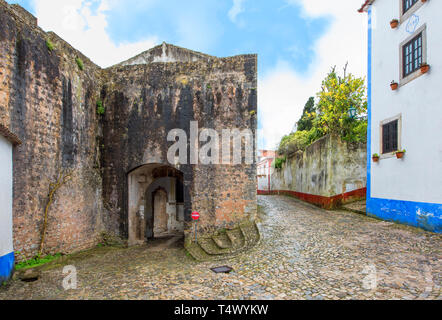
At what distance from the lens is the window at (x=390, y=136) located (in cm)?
916

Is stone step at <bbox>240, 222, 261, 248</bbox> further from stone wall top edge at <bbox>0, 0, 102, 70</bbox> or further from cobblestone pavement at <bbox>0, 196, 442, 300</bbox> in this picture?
stone wall top edge at <bbox>0, 0, 102, 70</bbox>

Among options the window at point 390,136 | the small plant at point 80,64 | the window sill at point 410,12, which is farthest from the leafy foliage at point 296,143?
the small plant at point 80,64

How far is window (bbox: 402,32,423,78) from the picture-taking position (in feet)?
26.8

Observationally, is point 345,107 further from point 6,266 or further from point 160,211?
point 6,266

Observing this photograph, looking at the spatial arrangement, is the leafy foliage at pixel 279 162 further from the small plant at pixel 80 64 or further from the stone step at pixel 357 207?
the small plant at pixel 80 64

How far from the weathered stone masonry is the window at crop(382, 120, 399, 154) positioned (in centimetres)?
442

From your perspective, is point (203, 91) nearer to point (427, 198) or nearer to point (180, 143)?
point (180, 143)

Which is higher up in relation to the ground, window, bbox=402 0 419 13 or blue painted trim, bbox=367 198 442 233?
window, bbox=402 0 419 13

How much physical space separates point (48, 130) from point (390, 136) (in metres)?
10.3

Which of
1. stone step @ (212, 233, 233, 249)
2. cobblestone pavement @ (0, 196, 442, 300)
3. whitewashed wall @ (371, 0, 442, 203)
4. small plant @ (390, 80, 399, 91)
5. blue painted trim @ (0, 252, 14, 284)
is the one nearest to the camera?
cobblestone pavement @ (0, 196, 442, 300)

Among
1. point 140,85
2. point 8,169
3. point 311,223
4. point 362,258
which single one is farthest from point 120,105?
point 362,258

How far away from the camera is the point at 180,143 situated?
968cm

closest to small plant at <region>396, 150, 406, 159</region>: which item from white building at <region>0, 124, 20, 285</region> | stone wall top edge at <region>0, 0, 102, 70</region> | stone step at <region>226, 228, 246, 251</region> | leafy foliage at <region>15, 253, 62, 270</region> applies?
stone step at <region>226, 228, 246, 251</region>

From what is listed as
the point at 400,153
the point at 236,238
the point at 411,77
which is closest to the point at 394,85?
the point at 411,77
